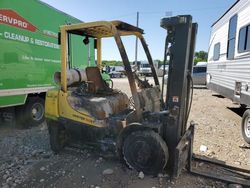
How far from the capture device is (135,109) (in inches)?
153

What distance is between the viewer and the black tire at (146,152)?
3525 mm

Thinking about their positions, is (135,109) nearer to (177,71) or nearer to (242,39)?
(177,71)

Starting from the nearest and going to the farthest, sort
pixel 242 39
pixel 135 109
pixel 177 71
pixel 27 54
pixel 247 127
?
pixel 177 71 < pixel 135 109 < pixel 247 127 < pixel 27 54 < pixel 242 39

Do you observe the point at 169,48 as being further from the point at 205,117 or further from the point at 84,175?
the point at 205,117

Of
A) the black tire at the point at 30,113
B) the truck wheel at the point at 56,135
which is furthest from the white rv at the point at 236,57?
the black tire at the point at 30,113

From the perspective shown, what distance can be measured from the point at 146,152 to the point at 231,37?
6035 mm

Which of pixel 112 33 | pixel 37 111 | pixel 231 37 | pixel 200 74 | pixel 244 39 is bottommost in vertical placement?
pixel 37 111

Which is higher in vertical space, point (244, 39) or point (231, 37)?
point (231, 37)

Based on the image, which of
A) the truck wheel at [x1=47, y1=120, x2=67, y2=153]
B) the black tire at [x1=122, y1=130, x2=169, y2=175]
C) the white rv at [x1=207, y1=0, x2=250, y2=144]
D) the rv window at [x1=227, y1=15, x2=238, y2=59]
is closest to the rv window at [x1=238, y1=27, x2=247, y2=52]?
the white rv at [x1=207, y1=0, x2=250, y2=144]

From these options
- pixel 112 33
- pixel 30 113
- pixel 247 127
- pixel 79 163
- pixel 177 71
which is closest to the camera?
pixel 177 71

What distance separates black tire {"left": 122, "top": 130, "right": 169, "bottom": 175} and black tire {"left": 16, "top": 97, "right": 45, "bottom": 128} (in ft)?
12.8

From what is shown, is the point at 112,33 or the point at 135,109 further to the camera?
the point at 112,33

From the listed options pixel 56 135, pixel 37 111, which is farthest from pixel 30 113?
pixel 56 135

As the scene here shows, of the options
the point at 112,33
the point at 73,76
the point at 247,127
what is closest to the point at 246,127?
the point at 247,127
